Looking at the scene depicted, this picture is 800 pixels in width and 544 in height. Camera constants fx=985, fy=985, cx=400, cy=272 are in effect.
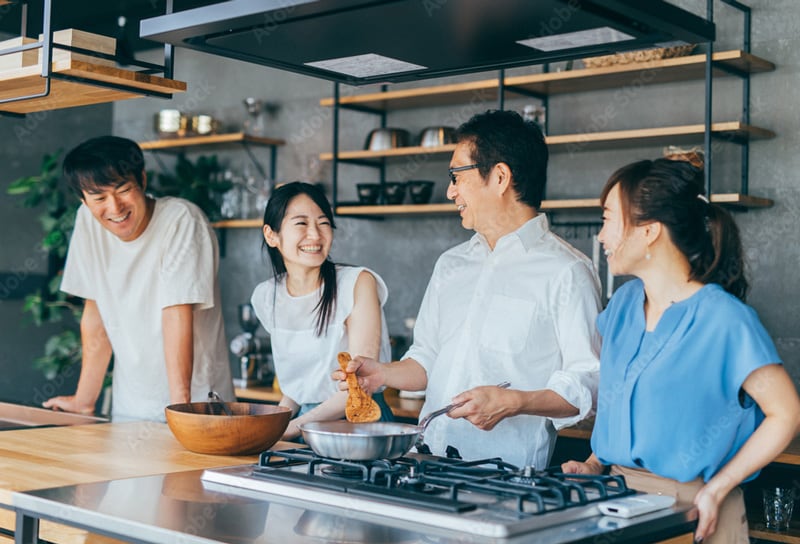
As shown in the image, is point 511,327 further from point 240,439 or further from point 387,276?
point 387,276

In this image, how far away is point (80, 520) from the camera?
1.51 m

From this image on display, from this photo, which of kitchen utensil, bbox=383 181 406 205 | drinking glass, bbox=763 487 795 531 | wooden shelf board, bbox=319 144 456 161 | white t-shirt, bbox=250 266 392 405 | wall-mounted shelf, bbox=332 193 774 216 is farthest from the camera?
kitchen utensil, bbox=383 181 406 205

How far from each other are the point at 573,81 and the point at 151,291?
214 cm

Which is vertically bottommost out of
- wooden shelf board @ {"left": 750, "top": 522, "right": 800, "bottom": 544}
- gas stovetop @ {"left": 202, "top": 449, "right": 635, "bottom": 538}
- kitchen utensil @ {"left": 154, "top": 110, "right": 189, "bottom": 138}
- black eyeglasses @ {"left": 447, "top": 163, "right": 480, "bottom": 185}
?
wooden shelf board @ {"left": 750, "top": 522, "right": 800, "bottom": 544}

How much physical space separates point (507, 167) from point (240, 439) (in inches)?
33.5

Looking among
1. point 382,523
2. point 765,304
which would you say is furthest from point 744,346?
point 765,304

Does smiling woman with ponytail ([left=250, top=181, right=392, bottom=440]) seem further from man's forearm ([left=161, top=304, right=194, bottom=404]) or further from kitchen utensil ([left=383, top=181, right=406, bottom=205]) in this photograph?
kitchen utensil ([left=383, top=181, right=406, bottom=205])

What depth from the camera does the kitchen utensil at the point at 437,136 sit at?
14.8 feet

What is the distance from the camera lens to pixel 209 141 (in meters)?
5.36

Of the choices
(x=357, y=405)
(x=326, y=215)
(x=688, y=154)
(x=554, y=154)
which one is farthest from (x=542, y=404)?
(x=554, y=154)

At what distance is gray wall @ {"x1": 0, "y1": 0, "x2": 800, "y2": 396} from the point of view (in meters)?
3.90

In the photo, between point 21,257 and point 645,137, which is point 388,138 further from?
point 21,257

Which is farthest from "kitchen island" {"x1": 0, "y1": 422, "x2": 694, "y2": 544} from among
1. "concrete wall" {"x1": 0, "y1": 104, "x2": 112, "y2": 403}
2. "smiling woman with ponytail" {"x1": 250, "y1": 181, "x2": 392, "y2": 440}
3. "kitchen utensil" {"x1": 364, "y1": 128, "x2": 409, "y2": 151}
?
"concrete wall" {"x1": 0, "y1": 104, "x2": 112, "y2": 403}

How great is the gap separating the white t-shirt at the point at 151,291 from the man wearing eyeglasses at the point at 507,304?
2.62 ft
